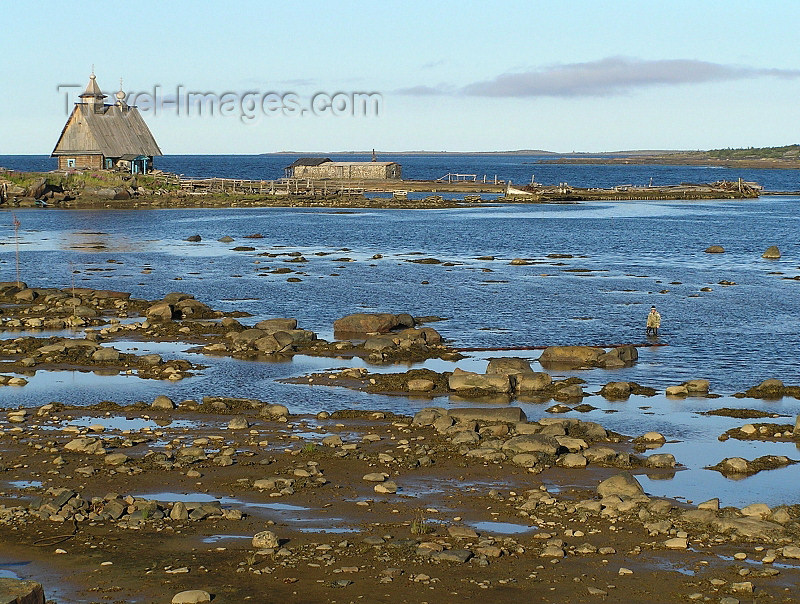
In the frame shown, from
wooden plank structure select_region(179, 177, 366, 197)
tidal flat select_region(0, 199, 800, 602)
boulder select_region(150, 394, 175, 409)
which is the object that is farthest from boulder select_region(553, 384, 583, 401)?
wooden plank structure select_region(179, 177, 366, 197)

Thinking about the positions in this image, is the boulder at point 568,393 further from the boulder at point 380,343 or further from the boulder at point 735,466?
the boulder at point 380,343

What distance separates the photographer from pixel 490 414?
2436 cm

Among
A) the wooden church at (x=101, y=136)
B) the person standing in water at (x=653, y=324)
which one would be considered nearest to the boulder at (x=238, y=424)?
the person standing in water at (x=653, y=324)

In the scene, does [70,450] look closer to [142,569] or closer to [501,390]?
[142,569]

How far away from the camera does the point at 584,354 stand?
32.3 metres

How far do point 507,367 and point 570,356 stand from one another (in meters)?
3.53

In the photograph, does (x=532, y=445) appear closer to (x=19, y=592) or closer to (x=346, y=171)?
(x=19, y=592)

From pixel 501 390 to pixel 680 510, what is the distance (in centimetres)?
1012

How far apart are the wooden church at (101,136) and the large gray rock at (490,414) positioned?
90.4 meters

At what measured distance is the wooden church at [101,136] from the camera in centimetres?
10719

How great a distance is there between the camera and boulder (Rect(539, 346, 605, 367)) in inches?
1261

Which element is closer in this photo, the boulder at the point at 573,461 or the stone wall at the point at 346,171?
the boulder at the point at 573,461

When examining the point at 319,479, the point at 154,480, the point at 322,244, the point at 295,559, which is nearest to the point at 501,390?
the point at 319,479

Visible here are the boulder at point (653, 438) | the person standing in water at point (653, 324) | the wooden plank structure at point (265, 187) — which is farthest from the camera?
the wooden plank structure at point (265, 187)
